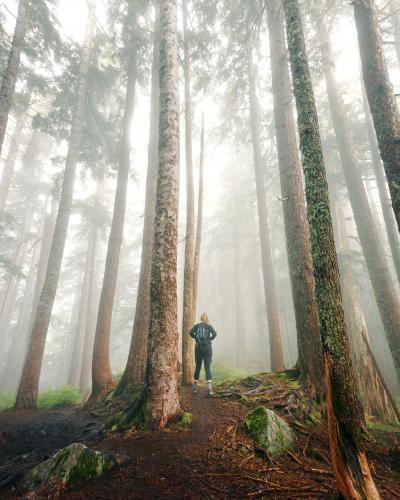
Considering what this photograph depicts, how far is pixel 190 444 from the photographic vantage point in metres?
4.12

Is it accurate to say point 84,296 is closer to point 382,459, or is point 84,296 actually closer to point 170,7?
point 170,7

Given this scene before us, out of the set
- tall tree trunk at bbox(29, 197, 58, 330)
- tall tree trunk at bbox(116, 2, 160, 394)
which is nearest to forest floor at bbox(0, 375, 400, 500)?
tall tree trunk at bbox(116, 2, 160, 394)

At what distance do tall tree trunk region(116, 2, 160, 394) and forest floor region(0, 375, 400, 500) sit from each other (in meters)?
2.06

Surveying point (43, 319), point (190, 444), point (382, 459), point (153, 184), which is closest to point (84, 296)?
point (43, 319)

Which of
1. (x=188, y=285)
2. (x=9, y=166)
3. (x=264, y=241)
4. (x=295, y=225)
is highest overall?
(x=9, y=166)

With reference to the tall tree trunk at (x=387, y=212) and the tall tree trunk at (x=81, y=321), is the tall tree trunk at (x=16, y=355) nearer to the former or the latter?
the tall tree trunk at (x=81, y=321)

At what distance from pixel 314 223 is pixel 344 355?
1.62 m

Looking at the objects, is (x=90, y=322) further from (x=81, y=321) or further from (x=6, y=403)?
(x=6, y=403)

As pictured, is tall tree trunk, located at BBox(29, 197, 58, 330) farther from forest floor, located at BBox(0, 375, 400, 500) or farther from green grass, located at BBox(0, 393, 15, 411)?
forest floor, located at BBox(0, 375, 400, 500)

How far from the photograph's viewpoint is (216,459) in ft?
12.4

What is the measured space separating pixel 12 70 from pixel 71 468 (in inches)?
421

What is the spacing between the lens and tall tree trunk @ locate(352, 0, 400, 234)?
4.68 meters

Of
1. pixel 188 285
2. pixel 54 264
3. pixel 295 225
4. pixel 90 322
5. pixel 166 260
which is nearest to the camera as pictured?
pixel 166 260

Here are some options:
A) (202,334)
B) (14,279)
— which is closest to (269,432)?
(202,334)
